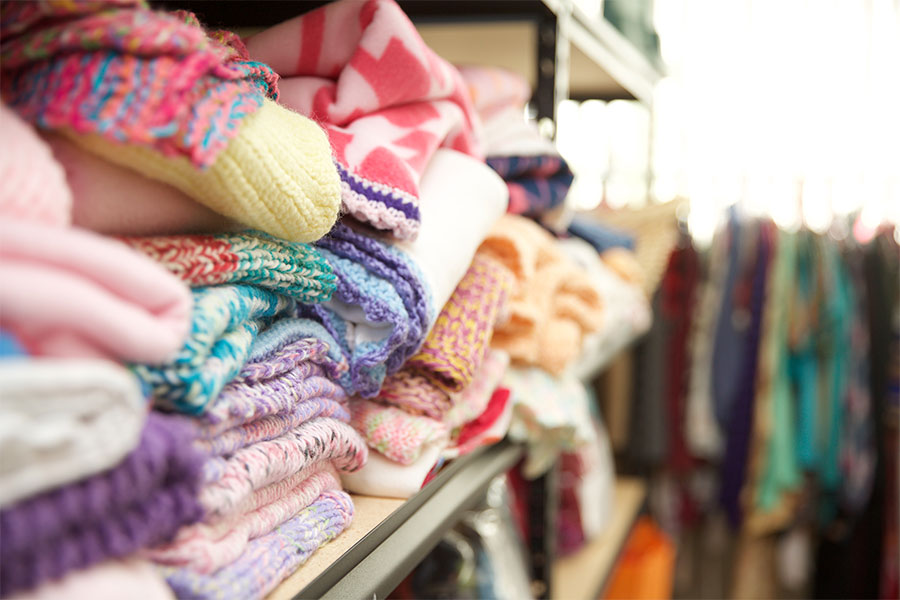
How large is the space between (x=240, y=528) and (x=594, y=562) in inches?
43.9

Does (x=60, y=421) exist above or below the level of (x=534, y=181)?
below

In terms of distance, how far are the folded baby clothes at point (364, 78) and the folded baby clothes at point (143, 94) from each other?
7.3 inches

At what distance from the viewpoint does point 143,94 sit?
1.04 ft

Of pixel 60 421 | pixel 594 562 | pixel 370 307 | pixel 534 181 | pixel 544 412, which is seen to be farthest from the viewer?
pixel 594 562

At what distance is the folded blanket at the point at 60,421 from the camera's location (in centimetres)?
24

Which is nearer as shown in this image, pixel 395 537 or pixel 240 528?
pixel 240 528

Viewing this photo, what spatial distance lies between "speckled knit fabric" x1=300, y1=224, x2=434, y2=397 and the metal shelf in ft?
0.30

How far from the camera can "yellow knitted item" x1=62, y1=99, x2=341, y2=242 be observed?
1.12 ft

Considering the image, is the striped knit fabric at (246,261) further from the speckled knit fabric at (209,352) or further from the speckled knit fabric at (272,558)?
the speckled knit fabric at (272,558)

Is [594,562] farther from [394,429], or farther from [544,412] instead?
[394,429]

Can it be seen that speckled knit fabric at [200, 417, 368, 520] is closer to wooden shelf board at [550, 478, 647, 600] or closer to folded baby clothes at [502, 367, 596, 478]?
folded baby clothes at [502, 367, 596, 478]

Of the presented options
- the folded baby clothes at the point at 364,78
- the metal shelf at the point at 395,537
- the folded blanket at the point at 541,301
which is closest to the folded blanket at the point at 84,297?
the metal shelf at the point at 395,537

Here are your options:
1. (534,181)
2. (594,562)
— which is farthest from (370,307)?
(594,562)

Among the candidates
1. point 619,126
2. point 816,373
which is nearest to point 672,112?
point 619,126
